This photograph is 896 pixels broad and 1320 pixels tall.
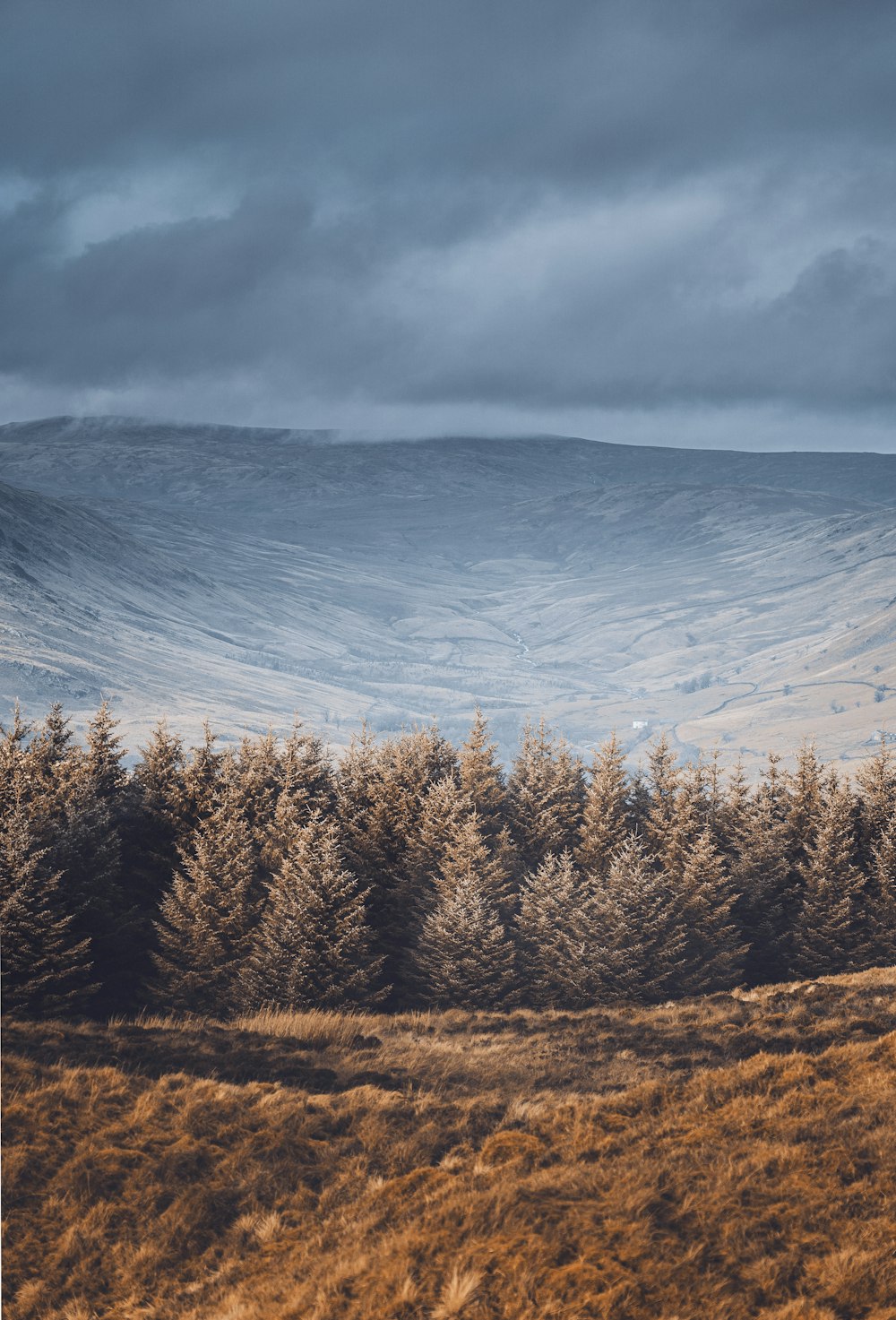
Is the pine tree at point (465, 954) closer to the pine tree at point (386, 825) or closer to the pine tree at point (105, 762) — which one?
the pine tree at point (386, 825)

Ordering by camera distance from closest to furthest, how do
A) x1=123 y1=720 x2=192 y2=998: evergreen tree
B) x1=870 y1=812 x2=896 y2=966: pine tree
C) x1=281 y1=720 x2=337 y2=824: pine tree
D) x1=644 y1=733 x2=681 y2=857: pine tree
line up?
x1=123 y1=720 x2=192 y2=998: evergreen tree < x1=281 y1=720 x2=337 y2=824: pine tree < x1=870 y1=812 x2=896 y2=966: pine tree < x1=644 y1=733 x2=681 y2=857: pine tree

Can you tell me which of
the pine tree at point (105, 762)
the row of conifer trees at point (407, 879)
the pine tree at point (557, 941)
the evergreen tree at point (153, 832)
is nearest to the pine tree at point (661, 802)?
the row of conifer trees at point (407, 879)

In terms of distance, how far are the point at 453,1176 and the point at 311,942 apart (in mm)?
16230

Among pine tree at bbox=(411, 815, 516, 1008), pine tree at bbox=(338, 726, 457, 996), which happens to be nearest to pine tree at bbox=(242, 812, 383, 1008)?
pine tree at bbox=(338, 726, 457, 996)

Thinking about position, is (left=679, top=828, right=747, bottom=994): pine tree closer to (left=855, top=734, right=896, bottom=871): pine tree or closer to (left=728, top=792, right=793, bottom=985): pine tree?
(left=728, top=792, right=793, bottom=985): pine tree

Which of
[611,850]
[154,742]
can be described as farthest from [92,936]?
[611,850]

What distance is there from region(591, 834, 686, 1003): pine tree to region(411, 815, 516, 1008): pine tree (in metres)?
3.60

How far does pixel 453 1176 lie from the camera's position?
15.9m

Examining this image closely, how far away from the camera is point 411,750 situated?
46688 millimetres

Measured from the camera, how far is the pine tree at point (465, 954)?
3328 centimetres

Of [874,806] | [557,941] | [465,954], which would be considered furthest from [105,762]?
[874,806]

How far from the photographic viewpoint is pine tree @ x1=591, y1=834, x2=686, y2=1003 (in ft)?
Result: 110

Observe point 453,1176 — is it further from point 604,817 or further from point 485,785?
point 485,785

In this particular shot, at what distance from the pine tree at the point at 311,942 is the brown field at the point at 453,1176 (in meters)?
6.40
